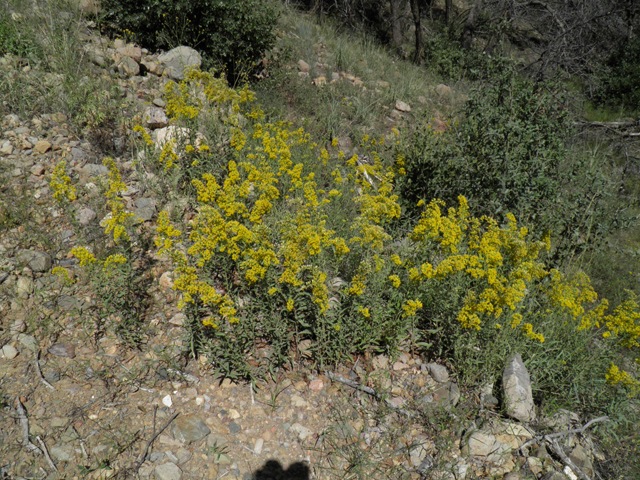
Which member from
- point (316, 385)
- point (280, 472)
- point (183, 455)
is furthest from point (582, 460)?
point (183, 455)

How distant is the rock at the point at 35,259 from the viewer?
3.64m

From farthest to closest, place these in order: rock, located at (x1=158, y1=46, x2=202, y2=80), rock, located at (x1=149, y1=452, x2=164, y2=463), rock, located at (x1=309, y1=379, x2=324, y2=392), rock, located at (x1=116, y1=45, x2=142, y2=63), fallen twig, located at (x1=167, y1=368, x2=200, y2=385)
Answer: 1. rock, located at (x1=158, y1=46, x2=202, y2=80)
2. rock, located at (x1=116, y1=45, x2=142, y2=63)
3. rock, located at (x1=309, y1=379, x2=324, y2=392)
4. fallen twig, located at (x1=167, y1=368, x2=200, y2=385)
5. rock, located at (x1=149, y1=452, x2=164, y2=463)

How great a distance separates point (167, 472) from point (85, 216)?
8.66ft

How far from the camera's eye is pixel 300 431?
2.96 m

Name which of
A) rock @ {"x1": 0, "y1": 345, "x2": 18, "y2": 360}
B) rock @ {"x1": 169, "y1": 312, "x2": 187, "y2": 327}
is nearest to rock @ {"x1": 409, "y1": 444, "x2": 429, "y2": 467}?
rock @ {"x1": 169, "y1": 312, "x2": 187, "y2": 327}

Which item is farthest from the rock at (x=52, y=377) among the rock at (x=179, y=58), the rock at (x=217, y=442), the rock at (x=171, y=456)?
the rock at (x=179, y=58)

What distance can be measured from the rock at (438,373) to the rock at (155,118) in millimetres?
4216

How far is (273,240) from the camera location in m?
4.02

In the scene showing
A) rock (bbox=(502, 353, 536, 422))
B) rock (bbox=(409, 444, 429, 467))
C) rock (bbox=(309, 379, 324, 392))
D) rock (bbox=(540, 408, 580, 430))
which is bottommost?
rock (bbox=(309, 379, 324, 392))

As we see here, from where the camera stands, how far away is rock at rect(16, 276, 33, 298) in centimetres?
345

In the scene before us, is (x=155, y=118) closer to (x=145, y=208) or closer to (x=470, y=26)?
(x=145, y=208)

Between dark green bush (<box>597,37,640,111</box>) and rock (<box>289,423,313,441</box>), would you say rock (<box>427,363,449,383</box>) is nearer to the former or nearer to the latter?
rock (<box>289,423,313,441</box>)

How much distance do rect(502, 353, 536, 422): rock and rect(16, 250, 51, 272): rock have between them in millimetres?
4025

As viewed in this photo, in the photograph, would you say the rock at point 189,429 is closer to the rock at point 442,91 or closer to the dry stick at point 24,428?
the dry stick at point 24,428
